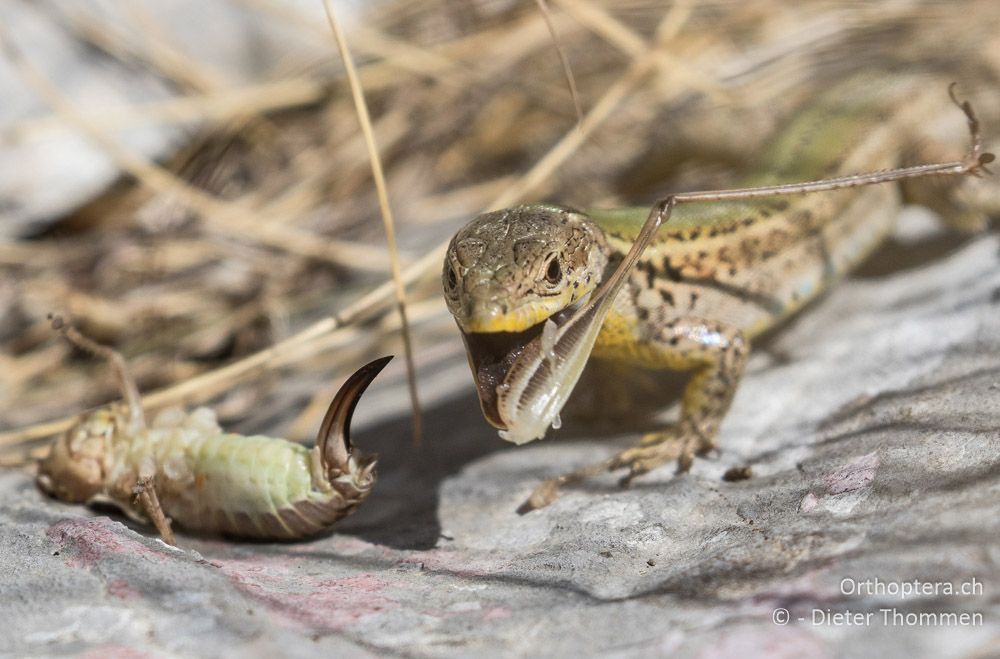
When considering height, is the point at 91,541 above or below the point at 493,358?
below

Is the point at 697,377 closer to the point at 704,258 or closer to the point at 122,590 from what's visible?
the point at 704,258

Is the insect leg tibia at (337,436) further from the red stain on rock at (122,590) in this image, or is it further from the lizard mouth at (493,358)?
the red stain on rock at (122,590)

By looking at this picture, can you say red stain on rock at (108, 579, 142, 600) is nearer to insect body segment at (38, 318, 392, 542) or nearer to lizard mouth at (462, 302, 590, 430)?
insect body segment at (38, 318, 392, 542)

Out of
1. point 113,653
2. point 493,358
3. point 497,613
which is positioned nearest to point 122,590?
point 113,653

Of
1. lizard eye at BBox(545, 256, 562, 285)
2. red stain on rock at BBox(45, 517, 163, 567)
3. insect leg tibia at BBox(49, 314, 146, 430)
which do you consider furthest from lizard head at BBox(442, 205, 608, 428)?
insect leg tibia at BBox(49, 314, 146, 430)

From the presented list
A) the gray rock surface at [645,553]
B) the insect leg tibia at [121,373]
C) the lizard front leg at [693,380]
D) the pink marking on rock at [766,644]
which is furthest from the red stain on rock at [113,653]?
the lizard front leg at [693,380]

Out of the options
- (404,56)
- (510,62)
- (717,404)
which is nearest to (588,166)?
(510,62)
